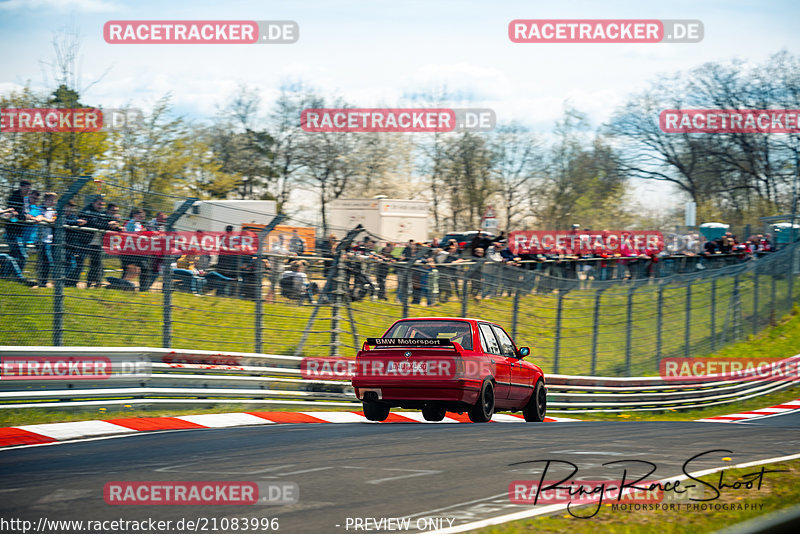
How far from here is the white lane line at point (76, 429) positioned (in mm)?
9344

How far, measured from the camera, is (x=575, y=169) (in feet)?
176

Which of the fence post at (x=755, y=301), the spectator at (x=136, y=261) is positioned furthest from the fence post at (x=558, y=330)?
the fence post at (x=755, y=301)

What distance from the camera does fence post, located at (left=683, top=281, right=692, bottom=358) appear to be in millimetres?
22688

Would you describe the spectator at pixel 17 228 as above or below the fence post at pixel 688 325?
above

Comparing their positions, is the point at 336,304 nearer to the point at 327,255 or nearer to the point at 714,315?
the point at 327,255

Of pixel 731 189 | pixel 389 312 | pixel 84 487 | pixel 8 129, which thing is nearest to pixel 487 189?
pixel 731 189

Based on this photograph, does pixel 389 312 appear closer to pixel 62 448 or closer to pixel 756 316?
pixel 62 448

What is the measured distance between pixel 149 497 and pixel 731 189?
58573mm

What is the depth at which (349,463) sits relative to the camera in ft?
25.3

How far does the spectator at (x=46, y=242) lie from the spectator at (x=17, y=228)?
195 mm

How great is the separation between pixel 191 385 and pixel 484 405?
13.5ft

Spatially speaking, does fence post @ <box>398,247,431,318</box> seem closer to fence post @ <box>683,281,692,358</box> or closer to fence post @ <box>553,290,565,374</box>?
fence post @ <box>553,290,565,374</box>

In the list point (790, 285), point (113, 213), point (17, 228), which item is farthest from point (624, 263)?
point (17, 228)

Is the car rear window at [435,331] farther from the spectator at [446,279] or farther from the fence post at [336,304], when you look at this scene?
the spectator at [446,279]
